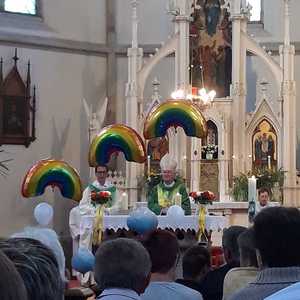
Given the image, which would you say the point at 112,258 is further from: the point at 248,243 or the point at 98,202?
the point at 98,202

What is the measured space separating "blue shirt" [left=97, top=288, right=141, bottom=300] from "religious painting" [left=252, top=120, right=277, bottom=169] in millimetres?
10576

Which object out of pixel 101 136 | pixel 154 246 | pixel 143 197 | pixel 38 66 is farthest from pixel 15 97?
pixel 154 246

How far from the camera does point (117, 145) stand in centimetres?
988

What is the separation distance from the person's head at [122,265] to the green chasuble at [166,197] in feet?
20.5

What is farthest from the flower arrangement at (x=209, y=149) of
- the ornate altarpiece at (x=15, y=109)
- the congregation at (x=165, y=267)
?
the congregation at (x=165, y=267)

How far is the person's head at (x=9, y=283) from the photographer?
118 cm

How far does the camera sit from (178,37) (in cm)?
1330

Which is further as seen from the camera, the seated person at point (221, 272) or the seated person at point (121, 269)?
the seated person at point (221, 272)

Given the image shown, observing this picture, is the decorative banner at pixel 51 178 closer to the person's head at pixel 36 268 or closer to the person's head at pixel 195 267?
the person's head at pixel 195 267

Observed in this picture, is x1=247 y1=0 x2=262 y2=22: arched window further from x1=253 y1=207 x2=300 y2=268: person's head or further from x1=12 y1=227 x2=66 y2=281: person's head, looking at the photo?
x1=253 y1=207 x2=300 y2=268: person's head

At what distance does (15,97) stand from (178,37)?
2.94 m

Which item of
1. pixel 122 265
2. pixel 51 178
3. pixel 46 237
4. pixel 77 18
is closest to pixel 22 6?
pixel 77 18

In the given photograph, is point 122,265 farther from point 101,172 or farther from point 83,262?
point 101,172

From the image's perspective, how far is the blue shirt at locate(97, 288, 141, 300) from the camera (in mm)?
2678
